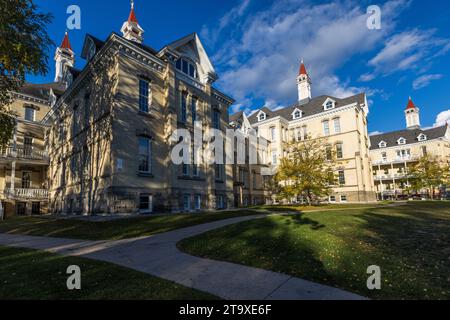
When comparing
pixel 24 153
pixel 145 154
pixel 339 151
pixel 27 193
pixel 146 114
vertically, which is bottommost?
pixel 27 193

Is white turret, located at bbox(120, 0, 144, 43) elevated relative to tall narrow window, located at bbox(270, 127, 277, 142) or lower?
Answer: elevated

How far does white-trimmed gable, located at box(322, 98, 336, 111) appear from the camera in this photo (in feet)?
129

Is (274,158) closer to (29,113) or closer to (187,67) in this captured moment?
(187,67)

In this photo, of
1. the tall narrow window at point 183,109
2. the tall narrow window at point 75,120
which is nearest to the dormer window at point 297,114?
the tall narrow window at point 183,109

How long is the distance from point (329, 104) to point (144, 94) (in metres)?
32.1

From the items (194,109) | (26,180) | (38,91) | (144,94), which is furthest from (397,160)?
(38,91)

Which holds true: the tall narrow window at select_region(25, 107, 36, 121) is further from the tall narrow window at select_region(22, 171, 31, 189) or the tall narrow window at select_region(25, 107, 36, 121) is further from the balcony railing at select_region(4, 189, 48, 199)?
the balcony railing at select_region(4, 189, 48, 199)

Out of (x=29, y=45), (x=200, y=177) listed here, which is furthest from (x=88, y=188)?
(x=29, y=45)

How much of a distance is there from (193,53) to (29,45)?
15.1 m

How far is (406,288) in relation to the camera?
4.21 metres

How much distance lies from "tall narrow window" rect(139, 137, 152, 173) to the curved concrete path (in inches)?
391

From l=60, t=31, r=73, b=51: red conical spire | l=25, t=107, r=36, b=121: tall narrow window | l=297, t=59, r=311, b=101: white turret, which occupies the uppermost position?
l=60, t=31, r=73, b=51: red conical spire

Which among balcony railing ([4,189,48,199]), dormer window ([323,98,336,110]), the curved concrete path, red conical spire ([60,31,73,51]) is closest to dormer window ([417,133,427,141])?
dormer window ([323,98,336,110])

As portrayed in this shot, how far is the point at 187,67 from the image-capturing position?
2300 centimetres
